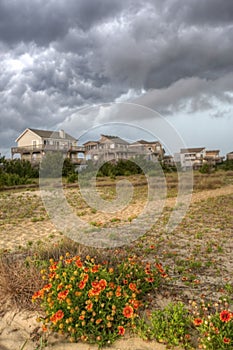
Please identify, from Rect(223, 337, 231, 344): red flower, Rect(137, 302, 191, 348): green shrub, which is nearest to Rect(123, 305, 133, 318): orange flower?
Rect(137, 302, 191, 348): green shrub

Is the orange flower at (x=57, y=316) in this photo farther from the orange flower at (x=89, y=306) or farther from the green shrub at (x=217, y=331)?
the green shrub at (x=217, y=331)

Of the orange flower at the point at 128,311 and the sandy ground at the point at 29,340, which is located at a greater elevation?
the orange flower at the point at 128,311

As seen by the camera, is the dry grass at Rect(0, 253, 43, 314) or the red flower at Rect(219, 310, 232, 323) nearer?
the red flower at Rect(219, 310, 232, 323)

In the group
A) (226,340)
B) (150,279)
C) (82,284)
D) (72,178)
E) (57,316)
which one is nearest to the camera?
(226,340)

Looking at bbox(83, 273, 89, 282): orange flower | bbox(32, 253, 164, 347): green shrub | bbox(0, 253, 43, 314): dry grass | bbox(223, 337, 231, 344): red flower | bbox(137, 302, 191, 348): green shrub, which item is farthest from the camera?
bbox(0, 253, 43, 314): dry grass

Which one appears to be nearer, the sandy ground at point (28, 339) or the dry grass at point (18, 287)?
the sandy ground at point (28, 339)

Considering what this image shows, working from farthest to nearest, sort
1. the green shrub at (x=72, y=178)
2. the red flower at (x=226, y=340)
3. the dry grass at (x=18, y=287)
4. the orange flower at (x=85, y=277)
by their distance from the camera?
1. the green shrub at (x=72, y=178)
2. the dry grass at (x=18, y=287)
3. the orange flower at (x=85, y=277)
4. the red flower at (x=226, y=340)

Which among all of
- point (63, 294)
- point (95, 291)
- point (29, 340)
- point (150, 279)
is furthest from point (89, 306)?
point (150, 279)

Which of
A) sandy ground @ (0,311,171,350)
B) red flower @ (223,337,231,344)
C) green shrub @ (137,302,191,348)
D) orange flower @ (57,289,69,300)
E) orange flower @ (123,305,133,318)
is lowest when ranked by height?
sandy ground @ (0,311,171,350)

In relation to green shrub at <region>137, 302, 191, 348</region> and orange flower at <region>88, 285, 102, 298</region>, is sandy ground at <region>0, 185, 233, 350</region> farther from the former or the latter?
orange flower at <region>88, 285, 102, 298</region>

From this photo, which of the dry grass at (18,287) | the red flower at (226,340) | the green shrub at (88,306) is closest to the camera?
the red flower at (226,340)

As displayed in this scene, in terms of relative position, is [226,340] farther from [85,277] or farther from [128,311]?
[85,277]

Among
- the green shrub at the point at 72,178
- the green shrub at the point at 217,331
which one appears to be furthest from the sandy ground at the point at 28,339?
the green shrub at the point at 72,178

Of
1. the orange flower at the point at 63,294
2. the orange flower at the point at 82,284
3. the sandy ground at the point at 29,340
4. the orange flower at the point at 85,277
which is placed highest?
the orange flower at the point at 85,277
